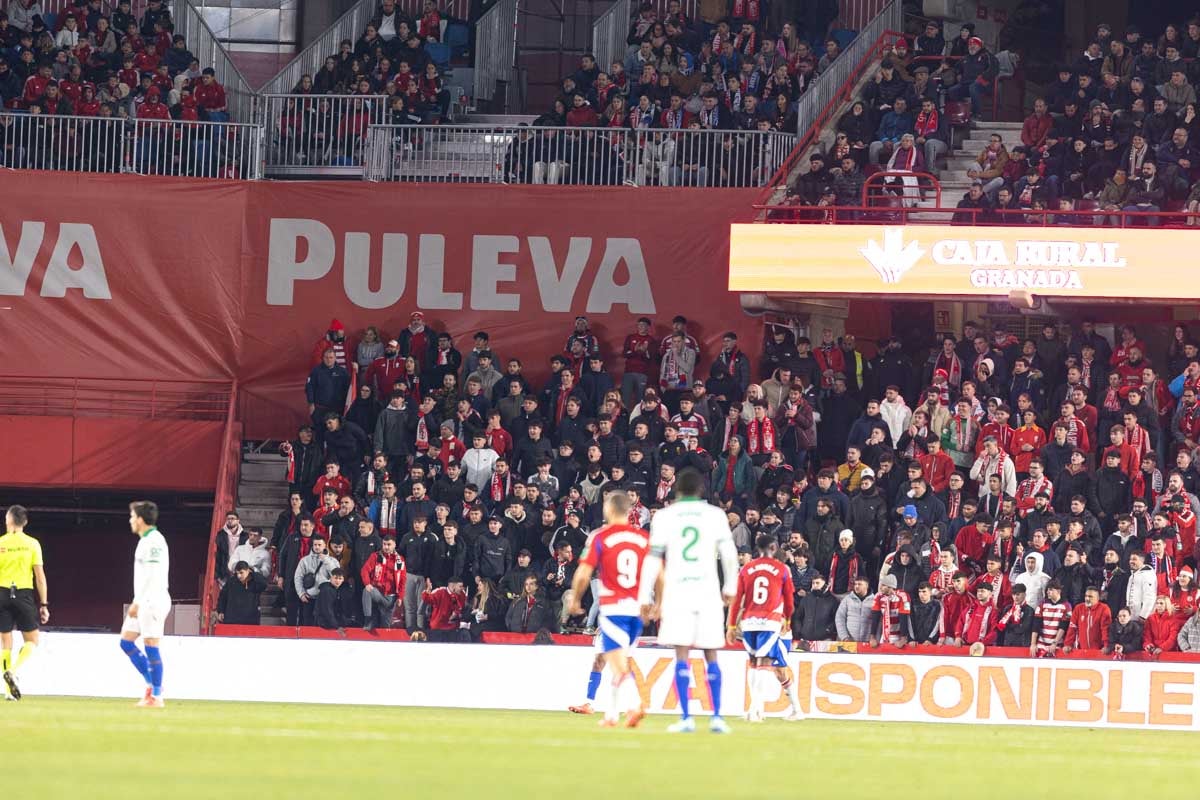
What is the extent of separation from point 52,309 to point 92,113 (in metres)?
2.75

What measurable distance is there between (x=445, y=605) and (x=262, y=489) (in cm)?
514

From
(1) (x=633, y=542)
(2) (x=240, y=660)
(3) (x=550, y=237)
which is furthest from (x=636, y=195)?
(1) (x=633, y=542)

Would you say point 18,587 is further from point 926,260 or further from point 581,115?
point 581,115

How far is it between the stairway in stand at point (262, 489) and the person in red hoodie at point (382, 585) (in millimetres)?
3423

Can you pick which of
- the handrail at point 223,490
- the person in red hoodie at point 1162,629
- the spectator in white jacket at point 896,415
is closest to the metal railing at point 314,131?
the handrail at point 223,490

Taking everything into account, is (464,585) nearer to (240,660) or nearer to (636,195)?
(240,660)

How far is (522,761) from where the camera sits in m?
11.2

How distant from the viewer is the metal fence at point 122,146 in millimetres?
27438

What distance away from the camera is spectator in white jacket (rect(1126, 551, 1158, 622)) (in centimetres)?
2073

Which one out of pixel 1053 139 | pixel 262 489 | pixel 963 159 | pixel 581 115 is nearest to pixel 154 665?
pixel 262 489

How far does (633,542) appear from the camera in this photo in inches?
547

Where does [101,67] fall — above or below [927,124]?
above

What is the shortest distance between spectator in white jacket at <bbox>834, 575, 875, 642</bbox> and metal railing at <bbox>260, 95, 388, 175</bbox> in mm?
10489

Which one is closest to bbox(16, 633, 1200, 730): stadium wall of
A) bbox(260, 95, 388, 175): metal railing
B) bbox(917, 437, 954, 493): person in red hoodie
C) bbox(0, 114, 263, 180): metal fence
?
bbox(917, 437, 954, 493): person in red hoodie
